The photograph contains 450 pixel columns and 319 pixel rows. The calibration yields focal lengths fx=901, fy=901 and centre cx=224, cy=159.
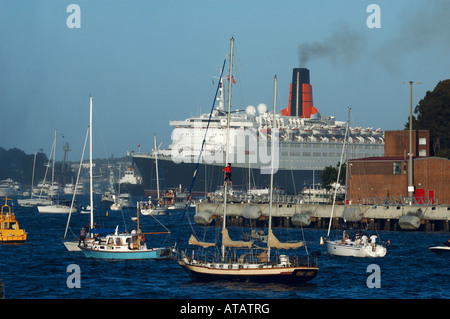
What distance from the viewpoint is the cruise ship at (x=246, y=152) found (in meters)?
164

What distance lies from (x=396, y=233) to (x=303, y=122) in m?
121

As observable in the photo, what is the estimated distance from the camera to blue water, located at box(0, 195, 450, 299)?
40312 millimetres

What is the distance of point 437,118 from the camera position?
10331 centimetres

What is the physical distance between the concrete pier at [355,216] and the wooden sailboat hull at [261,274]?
34701 mm

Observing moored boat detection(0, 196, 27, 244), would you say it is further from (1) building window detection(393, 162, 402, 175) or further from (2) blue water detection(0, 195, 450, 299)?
(1) building window detection(393, 162, 402, 175)

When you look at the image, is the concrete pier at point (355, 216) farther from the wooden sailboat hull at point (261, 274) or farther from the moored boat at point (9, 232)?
the wooden sailboat hull at point (261, 274)

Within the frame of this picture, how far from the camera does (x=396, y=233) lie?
7612cm

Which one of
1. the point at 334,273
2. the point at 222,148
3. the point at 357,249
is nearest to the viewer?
the point at 334,273

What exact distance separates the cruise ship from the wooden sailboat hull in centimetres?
11465

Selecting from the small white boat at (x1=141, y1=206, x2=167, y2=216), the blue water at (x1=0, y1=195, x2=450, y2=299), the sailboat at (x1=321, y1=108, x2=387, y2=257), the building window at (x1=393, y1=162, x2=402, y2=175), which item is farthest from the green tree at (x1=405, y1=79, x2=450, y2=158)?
the sailboat at (x1=321, y1=108, x2=387, y2=257)

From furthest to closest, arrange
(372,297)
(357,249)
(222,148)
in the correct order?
(222,148) → (357,249) → (372,297)

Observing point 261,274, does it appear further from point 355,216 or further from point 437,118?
point 437,118

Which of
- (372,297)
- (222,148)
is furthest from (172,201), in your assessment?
(372,297)
